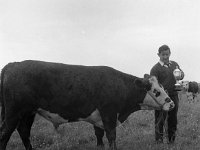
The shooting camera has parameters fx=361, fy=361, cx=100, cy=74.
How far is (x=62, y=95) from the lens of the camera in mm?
9289

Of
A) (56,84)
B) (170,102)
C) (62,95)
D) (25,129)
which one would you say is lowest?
(25,129)

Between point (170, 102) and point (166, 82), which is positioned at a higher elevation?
point (166, 82)

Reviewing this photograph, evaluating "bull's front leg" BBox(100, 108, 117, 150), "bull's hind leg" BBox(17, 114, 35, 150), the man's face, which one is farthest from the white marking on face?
"bull's hind leg" BBox(17, 114, 35, 150)

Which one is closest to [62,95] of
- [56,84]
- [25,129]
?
[56,84]

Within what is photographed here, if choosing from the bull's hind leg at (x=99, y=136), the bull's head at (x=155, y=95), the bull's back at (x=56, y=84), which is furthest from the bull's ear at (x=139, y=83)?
the bull's hind leg at (x=99, y=136)

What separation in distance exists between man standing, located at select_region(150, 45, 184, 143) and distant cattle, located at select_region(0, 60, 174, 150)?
0.53m

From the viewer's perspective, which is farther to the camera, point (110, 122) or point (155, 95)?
point (155, 95)

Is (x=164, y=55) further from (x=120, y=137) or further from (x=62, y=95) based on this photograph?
(x=62, y=95)

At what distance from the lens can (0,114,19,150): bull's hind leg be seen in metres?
9.10

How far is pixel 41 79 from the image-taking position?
9180 mm

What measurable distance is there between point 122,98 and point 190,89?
1853mm

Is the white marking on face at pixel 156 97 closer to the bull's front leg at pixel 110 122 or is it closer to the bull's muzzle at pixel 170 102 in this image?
the bull's muzzle at pixel 170 102

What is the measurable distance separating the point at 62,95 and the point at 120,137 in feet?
10.9

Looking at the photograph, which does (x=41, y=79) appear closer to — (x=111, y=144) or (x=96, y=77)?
(x=96, y=77)
